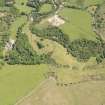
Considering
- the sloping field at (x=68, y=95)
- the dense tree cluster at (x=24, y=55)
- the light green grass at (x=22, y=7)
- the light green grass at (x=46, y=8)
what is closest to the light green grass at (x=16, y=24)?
the light green grass at (x=22, y=7)

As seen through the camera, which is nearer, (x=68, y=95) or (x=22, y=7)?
(x=68, y=95)

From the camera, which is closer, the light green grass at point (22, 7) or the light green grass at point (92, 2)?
the light green grass at point (22, 7)

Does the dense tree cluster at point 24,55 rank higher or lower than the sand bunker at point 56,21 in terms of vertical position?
lower

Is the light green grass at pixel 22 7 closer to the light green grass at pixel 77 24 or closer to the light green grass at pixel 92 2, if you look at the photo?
the light green grass at pixel 77 24

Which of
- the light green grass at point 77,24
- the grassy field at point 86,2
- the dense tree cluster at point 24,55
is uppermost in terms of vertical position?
the grassy field at point 86,2

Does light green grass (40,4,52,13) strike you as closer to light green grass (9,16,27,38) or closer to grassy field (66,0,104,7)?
grassy field (66,0,104,7)

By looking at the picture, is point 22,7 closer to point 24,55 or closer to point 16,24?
point 16,24

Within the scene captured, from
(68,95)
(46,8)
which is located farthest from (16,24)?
(68,95)

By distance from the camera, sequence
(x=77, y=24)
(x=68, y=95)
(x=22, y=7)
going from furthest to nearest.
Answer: (x=22, y=7) → (x=77, y=24) → (x=68, y=95)
